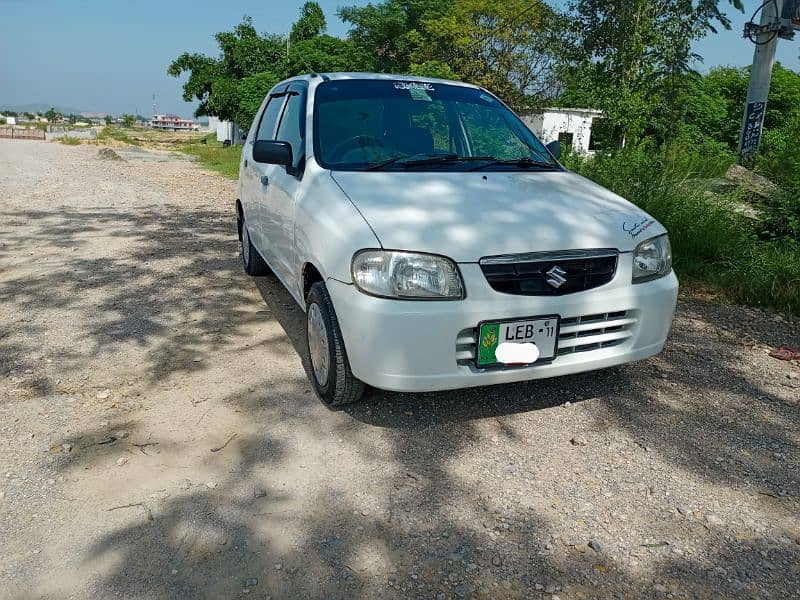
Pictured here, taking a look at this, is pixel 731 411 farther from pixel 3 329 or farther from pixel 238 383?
pixel 3 329

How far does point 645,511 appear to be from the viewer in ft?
8.33

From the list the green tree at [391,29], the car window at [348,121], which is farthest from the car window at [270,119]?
the green tree at [391,29]

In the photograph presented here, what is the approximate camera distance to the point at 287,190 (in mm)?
3852

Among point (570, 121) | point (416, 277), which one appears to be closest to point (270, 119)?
point (416, 277)

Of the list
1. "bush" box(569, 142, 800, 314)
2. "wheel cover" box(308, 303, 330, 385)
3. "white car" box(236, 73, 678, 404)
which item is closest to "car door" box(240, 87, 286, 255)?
"white car" box(236, 73, 678, 404)

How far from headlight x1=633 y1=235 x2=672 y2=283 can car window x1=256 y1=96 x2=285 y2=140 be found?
109 inches

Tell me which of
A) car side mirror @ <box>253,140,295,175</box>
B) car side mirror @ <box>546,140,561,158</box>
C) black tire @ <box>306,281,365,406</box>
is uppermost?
car side mirror @ <box>546,140,561,158</box>

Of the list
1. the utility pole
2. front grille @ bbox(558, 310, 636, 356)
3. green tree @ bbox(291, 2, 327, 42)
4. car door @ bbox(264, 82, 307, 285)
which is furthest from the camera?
green tree @ bbox(291, 2, 327, 42)

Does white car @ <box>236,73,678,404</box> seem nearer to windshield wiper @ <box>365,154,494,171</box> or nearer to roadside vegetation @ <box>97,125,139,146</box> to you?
windshield wiper @ <box>365,154,494,171</box>

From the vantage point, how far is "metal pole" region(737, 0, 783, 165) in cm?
1098

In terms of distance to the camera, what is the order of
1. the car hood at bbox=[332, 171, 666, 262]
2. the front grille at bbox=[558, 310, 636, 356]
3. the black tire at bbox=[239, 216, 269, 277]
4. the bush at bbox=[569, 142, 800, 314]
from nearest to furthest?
the car hood at bbox=[332, 171, 666, 262] < the front grille at bbox=[558, 310, 636, 356] < the bush at bbox=[569, 142, 800, 314] < the black tire at bbox=[239, 216, 269, 277]

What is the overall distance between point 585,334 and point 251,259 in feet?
11.2

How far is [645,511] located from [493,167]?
6.74 ft

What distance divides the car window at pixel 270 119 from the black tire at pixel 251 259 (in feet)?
2.75
